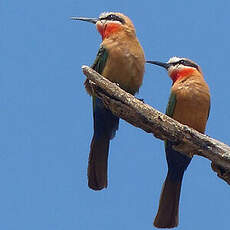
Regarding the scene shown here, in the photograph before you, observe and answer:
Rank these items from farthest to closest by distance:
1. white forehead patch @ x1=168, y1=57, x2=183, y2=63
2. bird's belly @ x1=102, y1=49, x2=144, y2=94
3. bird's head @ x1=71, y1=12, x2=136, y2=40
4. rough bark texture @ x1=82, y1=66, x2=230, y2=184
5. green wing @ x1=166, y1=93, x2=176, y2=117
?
white forehead patch @ x1=168, y1=57, x2=183, y2=63 → bird's head @ x1=71, y1=12, x2=136, y2=40 → green wing @ x1=166, y1=93, x2=176, y2=117 → bird's belly @ x1=102, y1=49, x2=144, y2=94 → rough bark texture @ x1=82, y1=66, x2=230, y2=184

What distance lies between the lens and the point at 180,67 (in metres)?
7.62

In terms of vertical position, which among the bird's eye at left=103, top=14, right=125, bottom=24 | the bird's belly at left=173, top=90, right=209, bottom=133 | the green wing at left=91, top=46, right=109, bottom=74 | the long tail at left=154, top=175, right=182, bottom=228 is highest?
the bird's eye at left=103, top=14, right=125, bottom=24

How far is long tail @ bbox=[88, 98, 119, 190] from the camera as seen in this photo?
722cm

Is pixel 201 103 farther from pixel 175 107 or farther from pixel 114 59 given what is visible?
pixel 114 59

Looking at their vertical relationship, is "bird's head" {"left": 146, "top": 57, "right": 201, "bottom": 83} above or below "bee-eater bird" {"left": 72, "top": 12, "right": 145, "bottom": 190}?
above

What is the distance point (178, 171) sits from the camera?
24.3 ft

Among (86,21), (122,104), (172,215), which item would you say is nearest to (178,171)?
(172,215)

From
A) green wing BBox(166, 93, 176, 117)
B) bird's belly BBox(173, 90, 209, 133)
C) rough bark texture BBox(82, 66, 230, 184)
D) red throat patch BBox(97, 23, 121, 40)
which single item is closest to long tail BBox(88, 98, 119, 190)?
green wing BBox(166, 93, 176, 117)

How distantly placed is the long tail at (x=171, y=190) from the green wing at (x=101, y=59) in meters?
1.19

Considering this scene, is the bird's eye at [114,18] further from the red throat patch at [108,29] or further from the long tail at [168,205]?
Answer: the long tail at [168,205]

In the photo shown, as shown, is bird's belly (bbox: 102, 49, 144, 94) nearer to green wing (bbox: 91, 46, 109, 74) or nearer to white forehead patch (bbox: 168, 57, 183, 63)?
green wing (bbox: 91, 46, 109, 74)

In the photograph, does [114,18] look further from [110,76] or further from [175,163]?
[175,163]

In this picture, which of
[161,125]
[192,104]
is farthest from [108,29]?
[161,125]

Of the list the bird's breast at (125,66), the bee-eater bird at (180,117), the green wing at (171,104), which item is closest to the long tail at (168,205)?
the bee-eater bird at (180,117)
